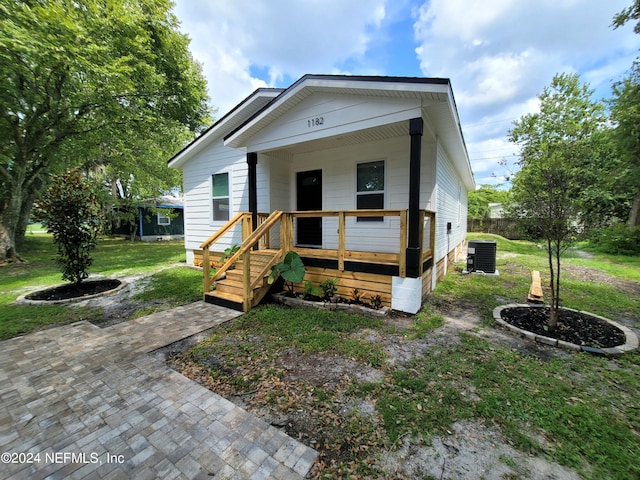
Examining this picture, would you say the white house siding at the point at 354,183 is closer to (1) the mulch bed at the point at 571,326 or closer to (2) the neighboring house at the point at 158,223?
(1) the mulch bed at the point at 571,326

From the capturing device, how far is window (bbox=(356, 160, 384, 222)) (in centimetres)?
587

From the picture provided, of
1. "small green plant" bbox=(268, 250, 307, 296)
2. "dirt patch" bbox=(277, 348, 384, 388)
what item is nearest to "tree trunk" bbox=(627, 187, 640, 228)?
"small green plant" bbox=(268, 250, 307, 296)

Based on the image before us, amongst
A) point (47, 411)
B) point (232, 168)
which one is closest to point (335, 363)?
point (47, 411)

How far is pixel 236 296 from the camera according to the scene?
5008mm

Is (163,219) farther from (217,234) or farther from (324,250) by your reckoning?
(324,250)

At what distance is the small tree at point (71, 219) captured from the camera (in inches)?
213

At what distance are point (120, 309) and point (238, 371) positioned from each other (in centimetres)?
350

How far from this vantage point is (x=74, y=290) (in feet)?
19.4

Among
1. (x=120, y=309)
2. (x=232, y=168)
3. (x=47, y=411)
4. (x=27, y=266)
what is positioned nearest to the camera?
(x=47, y=411)

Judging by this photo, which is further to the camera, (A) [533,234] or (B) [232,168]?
(B) [232,168]

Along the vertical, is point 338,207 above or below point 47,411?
above

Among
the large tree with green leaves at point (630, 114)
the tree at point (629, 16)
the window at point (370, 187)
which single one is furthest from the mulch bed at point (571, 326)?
the tree at point (629, 16)

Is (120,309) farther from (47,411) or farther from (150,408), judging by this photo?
(150,408)

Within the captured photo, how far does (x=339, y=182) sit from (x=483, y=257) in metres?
4.96
